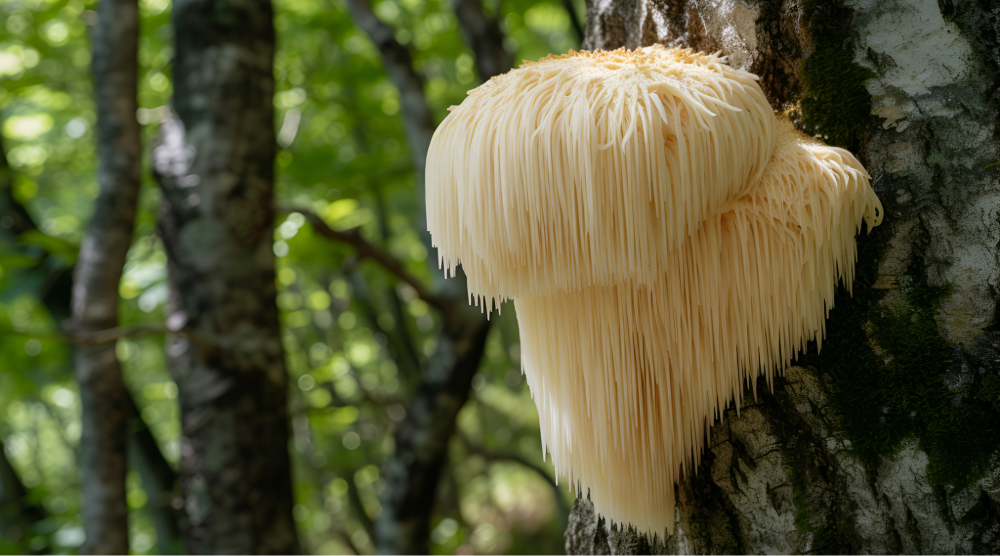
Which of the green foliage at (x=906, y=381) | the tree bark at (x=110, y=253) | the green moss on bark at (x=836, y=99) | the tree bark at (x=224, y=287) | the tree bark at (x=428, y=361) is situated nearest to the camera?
the green foliage at (x=906, y=381)

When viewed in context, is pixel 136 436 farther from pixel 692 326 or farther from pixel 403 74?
pixel 692 326

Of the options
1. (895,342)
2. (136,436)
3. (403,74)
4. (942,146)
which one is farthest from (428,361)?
(942,146)

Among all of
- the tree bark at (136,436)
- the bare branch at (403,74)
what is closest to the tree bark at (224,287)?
the bare branch at (403,74)

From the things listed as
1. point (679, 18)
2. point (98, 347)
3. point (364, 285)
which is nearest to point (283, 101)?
point (364, 285)

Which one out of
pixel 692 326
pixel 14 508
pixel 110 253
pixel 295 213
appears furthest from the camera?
pixel 14 508

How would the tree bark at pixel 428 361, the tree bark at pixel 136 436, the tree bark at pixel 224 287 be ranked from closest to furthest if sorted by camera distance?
1. the tree bark at pixel 224 287
2. the tree bark at pixel 428 361
3. the tree bark at pixel 136 436

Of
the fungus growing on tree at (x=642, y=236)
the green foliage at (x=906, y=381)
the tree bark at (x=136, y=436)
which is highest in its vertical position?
the fungus growing on tree at (x=642, y=236)

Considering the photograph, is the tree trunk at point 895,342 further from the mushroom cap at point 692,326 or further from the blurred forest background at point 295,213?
the blurred forest background at point 295,213
